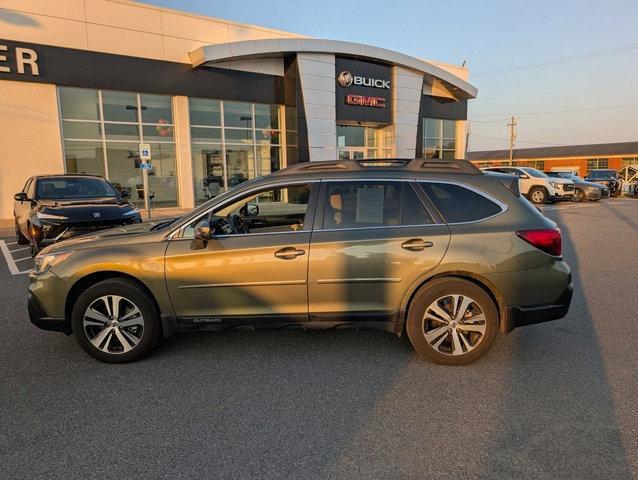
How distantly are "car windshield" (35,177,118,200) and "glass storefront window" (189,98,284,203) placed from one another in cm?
894

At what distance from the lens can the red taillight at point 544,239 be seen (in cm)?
372

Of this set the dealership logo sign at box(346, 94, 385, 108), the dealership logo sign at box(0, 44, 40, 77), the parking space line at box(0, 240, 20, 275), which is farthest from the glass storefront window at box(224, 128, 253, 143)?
the parking space line at box(0, 240, 20, 275)

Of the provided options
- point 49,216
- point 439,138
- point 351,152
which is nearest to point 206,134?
point 351,152

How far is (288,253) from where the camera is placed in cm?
373

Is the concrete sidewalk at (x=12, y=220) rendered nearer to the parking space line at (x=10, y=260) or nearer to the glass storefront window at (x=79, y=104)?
the parking space line at (x=10, y=260)

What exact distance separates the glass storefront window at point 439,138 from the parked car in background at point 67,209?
20326 mm

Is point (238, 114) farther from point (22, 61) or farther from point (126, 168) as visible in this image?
point (22, 61)

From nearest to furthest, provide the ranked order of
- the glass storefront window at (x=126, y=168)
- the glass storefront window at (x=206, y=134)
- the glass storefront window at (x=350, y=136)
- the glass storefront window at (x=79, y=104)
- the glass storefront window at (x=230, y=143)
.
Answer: the glass storefront window at (x=79, y=104) → the glass storefront window at (x=126, y=168) → the glass storefront window at (x=206, y=134) → the glass storefront window at (x=230, y=143) → the glass storefront window at (x=350, y=136)

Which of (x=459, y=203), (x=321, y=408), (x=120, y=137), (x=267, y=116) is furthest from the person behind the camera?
(x=267, y=116)

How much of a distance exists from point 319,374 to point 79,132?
51.4ft

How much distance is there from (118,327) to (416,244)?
2752 mm

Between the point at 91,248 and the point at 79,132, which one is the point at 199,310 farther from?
the point at 79,132

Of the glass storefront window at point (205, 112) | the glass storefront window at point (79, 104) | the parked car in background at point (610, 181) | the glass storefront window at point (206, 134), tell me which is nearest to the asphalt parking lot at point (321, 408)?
the glass storefront window at point (79, 104)

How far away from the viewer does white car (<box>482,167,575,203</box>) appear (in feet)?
68.4
